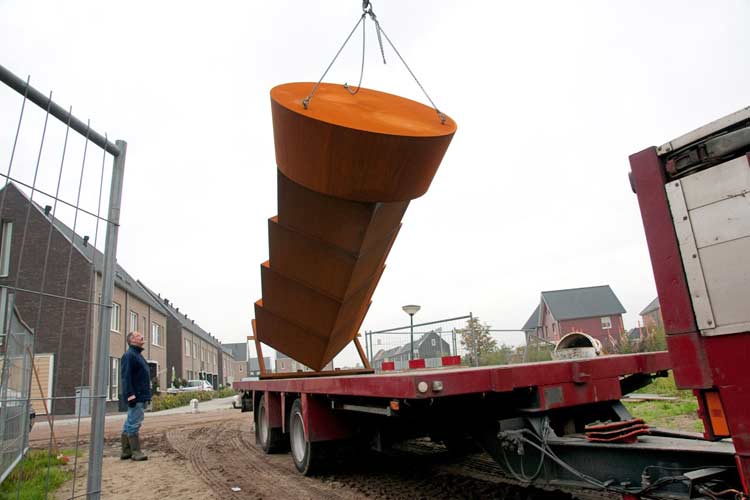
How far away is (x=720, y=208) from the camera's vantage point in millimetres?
2289

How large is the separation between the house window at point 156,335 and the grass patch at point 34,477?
27016 millimetres

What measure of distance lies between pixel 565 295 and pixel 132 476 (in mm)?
45615

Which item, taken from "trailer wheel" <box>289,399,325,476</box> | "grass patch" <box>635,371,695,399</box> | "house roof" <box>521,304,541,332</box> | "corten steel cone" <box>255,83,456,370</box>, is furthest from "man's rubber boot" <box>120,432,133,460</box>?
"house roof" <box>521,304,541,332</box>

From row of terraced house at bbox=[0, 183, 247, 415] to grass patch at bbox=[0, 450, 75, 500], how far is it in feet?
2.54

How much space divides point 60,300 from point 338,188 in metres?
4.31

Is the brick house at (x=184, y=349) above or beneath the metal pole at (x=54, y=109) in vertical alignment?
above

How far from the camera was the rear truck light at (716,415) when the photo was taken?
2238 mm

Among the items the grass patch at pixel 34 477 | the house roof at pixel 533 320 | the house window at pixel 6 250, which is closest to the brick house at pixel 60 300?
the house window at pixel 6 250

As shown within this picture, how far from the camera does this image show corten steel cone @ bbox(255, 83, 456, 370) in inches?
160

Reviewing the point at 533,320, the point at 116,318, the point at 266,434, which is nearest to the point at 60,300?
the point at 266,434

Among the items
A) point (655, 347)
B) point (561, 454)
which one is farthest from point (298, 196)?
point (655, 347)

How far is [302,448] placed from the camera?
5633 millimetres

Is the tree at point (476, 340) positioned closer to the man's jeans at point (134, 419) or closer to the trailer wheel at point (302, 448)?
the trailer wheel at point (302, 448)

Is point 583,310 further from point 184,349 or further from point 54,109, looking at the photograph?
point 54,109
